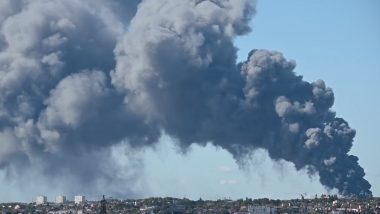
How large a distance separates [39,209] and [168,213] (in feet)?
61.5

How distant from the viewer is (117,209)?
5030 inches

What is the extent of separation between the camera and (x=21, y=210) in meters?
131

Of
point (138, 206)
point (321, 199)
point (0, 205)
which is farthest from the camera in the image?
point (0, 205)

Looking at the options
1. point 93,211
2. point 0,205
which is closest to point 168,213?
point 93,211

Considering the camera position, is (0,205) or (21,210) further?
(0,205)

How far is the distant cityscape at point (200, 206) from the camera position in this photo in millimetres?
115444

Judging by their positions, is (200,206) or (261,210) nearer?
(261,210)

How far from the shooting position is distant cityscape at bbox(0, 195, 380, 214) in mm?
115444

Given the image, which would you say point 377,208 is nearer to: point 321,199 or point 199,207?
point 321,199

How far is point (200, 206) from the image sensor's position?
131750 mm

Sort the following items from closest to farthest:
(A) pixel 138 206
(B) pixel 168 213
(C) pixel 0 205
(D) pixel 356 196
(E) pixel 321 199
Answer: (D) pixel 356 196 → (B) pixel 168 213 → (E) pixel 321 199 → (A) pixel 138 206 → (C) pixel 0 205

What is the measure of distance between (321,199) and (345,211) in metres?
12.8

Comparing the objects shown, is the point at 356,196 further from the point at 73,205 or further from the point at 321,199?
the point at 73,205

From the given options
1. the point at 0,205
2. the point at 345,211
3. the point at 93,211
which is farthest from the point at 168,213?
the point at 0,205
